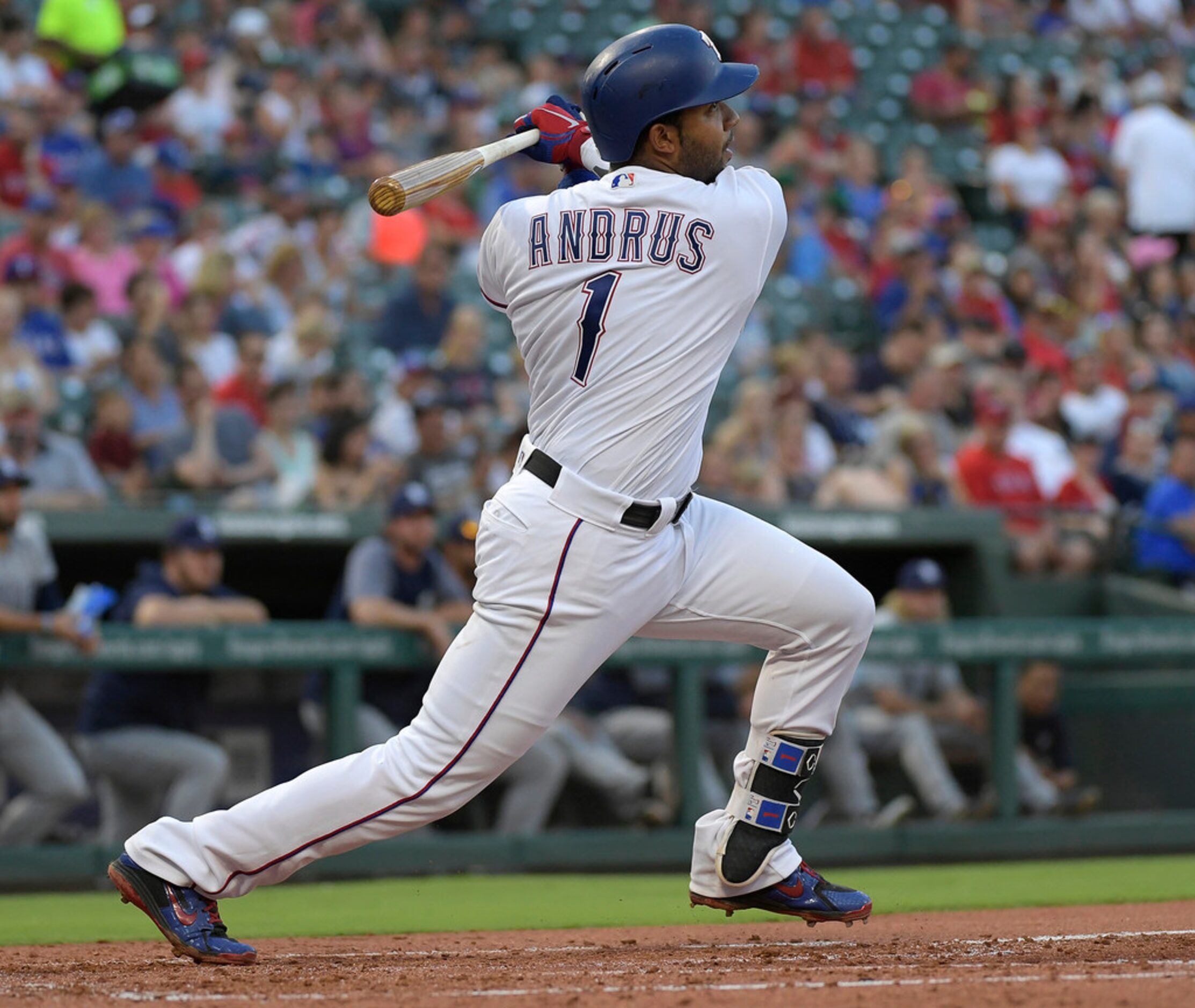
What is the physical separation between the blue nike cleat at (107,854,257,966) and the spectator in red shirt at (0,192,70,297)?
19.8 ft

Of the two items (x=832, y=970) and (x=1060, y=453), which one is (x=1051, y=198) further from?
(x=832, y=970)

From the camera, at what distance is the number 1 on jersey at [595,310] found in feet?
13.0

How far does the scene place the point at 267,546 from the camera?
8.55 meters

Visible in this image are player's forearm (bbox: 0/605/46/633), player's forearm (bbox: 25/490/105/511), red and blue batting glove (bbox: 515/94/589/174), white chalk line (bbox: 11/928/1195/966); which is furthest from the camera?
player's forearm (bbox: 25/490/105/511)

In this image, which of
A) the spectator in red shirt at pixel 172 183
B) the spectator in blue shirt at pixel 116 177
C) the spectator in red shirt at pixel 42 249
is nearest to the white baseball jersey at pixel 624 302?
the spectator in red shirt at pixel 42 249

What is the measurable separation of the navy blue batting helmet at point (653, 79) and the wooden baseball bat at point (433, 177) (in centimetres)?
A: 21

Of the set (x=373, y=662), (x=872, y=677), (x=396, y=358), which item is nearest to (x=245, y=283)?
(x=396, y=358)

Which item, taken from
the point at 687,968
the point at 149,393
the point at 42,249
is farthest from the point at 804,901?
the point at 42,249

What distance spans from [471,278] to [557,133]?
23.8 feet

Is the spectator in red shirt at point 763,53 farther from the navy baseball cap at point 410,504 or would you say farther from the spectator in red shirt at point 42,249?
the navy baseball cap at point 410,504

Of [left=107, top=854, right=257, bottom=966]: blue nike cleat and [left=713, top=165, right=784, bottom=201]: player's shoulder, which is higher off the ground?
[left=713, top=165, right=784, bottom=201]: player's shoulder

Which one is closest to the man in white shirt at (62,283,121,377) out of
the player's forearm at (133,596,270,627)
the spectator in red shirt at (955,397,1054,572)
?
the player's forearm at (133,596,270,627)

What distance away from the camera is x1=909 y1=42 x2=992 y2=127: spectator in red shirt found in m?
15.2

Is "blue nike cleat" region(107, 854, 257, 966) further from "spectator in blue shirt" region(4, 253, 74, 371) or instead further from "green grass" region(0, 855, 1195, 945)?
"spectator in blue shirt" region(4, 253, 74, 371)
